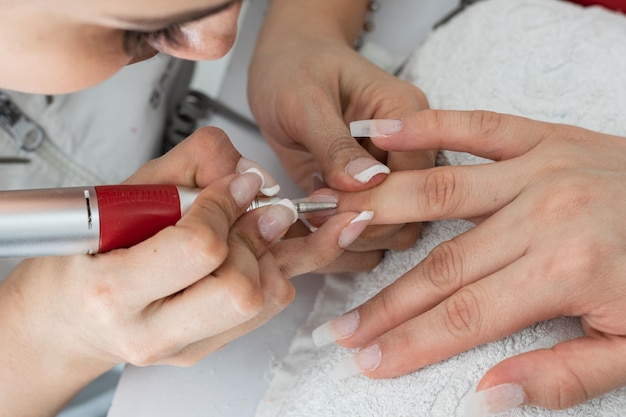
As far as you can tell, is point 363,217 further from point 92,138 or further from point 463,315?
point 92,138

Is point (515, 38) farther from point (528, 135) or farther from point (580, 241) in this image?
point (580, 241)

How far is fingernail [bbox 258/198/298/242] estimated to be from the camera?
1.59 feet

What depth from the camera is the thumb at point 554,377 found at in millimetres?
462

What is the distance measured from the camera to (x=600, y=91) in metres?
0.62

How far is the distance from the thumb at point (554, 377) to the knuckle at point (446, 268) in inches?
3.0

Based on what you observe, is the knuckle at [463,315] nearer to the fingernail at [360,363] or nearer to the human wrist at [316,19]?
the fingernail at [360,363]

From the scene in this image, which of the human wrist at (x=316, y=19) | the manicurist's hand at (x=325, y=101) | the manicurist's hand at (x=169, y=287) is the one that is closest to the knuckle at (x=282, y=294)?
the manicurist's hand at (x=169, y=287)

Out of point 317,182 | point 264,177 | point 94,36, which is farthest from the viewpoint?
point 317,182

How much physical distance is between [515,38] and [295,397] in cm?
40

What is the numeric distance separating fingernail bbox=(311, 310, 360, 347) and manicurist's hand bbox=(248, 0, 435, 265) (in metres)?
0.07

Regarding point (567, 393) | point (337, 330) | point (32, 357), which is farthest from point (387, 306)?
point (32, 357)

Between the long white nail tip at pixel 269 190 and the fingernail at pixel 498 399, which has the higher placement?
the long white nail tip at pixel 269 190

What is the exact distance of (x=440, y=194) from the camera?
54 cm

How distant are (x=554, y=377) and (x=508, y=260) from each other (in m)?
0.09
